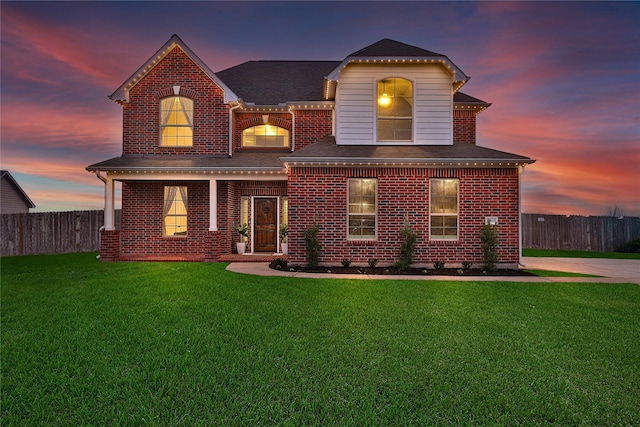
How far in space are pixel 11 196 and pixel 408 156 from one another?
3452cm

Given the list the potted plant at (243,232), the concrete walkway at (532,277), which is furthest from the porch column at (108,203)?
the concrete walkway at (532,277)

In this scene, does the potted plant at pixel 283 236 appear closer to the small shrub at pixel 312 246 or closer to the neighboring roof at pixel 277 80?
the small shrub at pixel 312 246

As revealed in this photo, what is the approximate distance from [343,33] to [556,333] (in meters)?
17.9

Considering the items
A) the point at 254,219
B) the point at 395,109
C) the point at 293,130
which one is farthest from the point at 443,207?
the point at 254,219

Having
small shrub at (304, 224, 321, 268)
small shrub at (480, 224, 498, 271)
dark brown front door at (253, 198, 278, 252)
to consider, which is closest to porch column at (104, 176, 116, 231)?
dark brown front door at (253, 198, 278, 252)

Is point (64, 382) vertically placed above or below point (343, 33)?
below

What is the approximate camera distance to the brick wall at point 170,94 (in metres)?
14.4

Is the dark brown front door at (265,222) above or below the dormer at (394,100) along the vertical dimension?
below

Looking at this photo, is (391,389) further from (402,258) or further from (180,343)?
(402,258)

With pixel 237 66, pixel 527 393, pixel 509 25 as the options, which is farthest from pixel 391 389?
pixel 237 66

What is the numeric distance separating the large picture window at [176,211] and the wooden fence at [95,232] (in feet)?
21.5

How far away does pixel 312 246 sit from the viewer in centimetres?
1091

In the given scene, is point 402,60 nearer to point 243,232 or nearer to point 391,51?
point 391,51

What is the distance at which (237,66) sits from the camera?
59.5 ft
